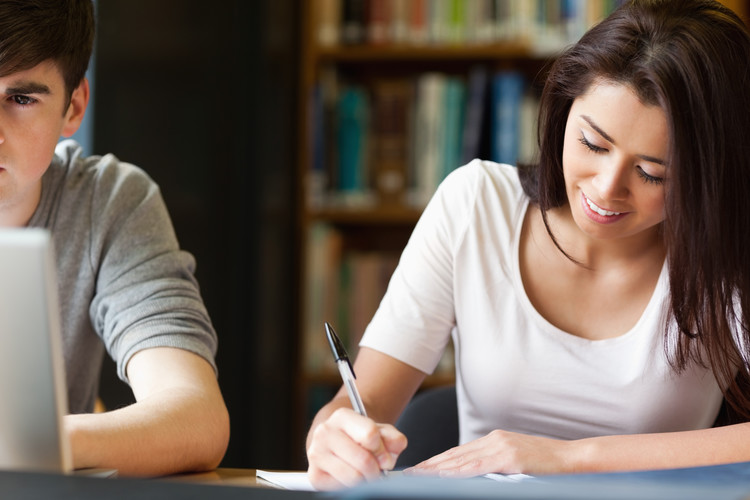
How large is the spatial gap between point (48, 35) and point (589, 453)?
0.86m

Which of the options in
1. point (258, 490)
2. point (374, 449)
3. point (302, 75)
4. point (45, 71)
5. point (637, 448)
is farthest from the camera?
point (302, 75)

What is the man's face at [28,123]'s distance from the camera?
1.16 m

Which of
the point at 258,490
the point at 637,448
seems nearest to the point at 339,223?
the point at 637,448

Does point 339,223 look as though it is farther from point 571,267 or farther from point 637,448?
point 637,448

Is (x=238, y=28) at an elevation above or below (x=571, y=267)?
above

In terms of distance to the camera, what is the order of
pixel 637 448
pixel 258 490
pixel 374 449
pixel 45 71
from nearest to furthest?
1. pixel 258 490
2. pixel 374 449
3. pixel 637 448
4. pixel 45 71

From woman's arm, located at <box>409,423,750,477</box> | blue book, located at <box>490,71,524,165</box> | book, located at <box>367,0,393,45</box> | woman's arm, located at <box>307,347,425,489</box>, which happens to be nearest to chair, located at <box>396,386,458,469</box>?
woman's arm, located at <box>409,423,750,477</box>

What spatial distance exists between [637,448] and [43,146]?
0.84m

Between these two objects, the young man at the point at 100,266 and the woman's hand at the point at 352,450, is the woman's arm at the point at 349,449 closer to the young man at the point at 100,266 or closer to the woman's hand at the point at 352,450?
the woman's hand at the point at 352,450

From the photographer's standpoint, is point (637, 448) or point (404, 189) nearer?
point (637, 448)

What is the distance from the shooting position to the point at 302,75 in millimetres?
2779

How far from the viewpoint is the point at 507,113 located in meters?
2.52

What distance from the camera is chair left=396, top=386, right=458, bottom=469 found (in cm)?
133

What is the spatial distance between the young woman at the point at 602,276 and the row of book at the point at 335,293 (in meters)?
1.30
